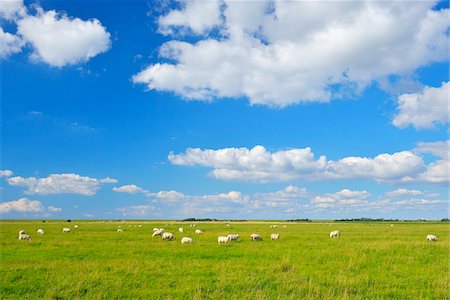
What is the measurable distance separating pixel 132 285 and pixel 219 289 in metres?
3.34

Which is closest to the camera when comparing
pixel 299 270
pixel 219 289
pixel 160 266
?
pixel 219 289

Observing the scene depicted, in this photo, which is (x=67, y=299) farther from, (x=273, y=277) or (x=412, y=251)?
(x=412, y=251)

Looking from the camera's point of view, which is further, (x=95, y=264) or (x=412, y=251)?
(x=412, y=251)

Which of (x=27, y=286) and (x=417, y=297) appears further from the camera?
(x=27, y=286)

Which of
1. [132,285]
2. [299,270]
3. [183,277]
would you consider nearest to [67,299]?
[132,285]

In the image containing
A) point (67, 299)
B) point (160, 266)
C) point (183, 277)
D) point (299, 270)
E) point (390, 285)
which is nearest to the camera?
point (67, 299)

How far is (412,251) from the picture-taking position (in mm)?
22281

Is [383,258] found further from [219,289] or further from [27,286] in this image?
[27,286]

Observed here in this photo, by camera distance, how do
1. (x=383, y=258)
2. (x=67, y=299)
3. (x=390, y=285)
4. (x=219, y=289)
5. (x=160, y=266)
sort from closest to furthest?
(x=67, y=299)
(x=219, y=289)
(x=390, y=285)
(x=160, y=266)
(x=383, y=258)

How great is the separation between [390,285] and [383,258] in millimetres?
6430

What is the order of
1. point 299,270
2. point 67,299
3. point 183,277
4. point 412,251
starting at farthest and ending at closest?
point 412,251, point 299,270, point 183,277, point 67,299

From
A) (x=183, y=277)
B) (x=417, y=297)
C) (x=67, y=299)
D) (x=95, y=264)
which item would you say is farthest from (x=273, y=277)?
(x=95, y=264)

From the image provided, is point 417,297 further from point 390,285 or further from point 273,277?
point 273,277

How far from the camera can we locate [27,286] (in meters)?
13.4
